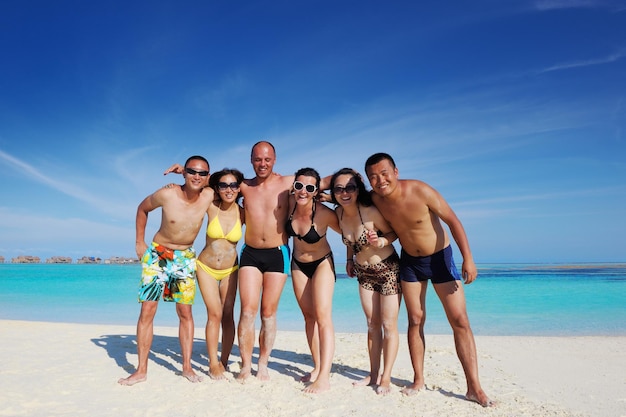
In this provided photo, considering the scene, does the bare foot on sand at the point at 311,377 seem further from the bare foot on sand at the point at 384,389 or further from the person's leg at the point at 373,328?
the bare foot on sand at the point at 384,389

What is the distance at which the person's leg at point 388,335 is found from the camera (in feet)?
15.0

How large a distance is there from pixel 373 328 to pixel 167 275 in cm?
255

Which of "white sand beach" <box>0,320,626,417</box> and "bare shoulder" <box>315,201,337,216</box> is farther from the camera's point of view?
"bare shoulder" <box>315,201,337,216</box>

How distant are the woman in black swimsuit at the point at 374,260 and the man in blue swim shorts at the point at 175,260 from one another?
171 cm

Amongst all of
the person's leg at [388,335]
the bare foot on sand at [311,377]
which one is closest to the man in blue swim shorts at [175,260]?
the bare foot on sand at [311,377]

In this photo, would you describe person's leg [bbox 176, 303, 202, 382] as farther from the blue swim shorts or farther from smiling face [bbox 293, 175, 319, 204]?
the blue swim shorts

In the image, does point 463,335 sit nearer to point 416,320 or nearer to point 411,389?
point 416,320

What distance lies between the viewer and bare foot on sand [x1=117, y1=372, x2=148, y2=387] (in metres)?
4.86

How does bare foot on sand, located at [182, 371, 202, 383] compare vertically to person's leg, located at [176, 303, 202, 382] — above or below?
below

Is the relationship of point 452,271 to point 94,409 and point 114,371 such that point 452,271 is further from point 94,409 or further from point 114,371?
point 114,371

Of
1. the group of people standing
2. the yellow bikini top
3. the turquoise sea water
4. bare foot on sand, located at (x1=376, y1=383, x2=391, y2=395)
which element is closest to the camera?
the group of people standing

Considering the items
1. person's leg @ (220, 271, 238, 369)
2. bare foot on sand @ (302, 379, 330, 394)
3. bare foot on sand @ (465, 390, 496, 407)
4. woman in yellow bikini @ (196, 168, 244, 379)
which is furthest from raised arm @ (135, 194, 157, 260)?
bare foot on sand @ (465, 390, 496, 407)

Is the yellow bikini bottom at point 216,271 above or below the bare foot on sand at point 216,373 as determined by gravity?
above

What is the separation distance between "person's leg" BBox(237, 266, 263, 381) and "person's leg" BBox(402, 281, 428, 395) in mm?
1749
